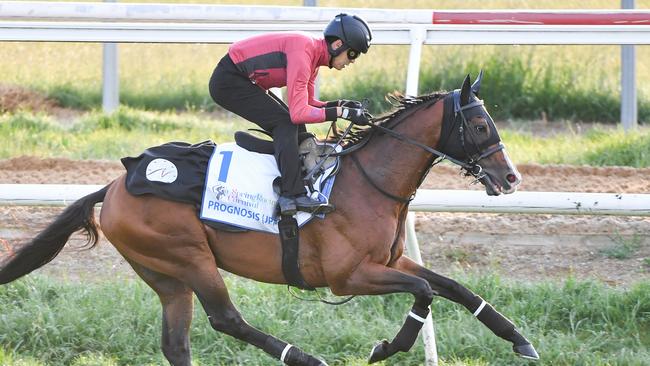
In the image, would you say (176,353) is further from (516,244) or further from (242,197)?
(516,244)

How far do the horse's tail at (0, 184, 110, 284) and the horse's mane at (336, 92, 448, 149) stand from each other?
4.41 ft

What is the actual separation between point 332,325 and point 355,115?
1462mm

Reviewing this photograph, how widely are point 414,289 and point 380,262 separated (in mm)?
255

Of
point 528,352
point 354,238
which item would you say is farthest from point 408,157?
point 528,352

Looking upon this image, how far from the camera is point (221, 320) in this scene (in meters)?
5.86

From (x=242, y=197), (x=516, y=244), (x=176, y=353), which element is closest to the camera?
(x=242, y=197)

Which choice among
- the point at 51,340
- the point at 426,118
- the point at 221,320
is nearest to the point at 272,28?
the point at 426,118

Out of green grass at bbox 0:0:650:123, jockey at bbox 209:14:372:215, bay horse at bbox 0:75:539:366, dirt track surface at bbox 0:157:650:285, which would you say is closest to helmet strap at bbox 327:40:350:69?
jockey at bbox 209:14:372:215

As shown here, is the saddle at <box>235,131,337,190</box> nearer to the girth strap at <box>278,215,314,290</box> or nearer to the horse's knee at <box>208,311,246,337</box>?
the girth strap at <box>278,215,314,290</box>

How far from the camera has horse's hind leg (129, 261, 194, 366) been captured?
5910 mm

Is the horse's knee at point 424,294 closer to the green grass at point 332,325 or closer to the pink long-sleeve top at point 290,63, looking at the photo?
the green grass at point 332,325

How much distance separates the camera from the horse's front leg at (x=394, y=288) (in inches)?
220

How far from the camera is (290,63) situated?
568 centimetres

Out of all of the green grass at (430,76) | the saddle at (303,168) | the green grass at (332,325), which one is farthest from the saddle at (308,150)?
the green grass at (430,76)
